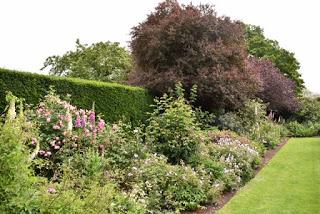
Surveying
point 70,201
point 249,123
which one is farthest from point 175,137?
point 249,123

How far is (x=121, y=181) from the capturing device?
7.74 meters

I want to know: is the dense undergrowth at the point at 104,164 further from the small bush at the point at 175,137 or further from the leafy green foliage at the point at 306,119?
the leafy green foliage at the point at 306,119

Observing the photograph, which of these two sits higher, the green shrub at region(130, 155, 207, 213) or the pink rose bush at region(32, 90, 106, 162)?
the pink rose bush at region(32, 90, 106, 162)

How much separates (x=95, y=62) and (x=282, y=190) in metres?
25.8

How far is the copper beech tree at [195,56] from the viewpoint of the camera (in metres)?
15.5

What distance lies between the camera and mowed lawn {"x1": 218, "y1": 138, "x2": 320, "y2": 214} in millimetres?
8281

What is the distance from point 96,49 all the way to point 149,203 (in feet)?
93.9

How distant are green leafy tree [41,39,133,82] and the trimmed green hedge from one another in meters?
18.1

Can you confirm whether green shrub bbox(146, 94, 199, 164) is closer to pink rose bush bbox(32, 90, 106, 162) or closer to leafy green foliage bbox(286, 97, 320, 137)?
pink rose bush bbox(32, 90, 106, 162)

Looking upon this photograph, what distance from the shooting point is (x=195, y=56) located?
51.7 ft

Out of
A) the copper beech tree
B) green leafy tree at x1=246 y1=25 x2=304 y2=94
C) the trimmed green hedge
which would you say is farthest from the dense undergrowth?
green leafy tree at x1=246 y1=25 x2=304 y2=94

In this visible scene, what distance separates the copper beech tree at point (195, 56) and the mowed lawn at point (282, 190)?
3309 mm

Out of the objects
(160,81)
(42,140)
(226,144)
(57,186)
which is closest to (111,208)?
(57,186)

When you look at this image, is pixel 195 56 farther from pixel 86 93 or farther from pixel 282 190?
pixel 282 190
